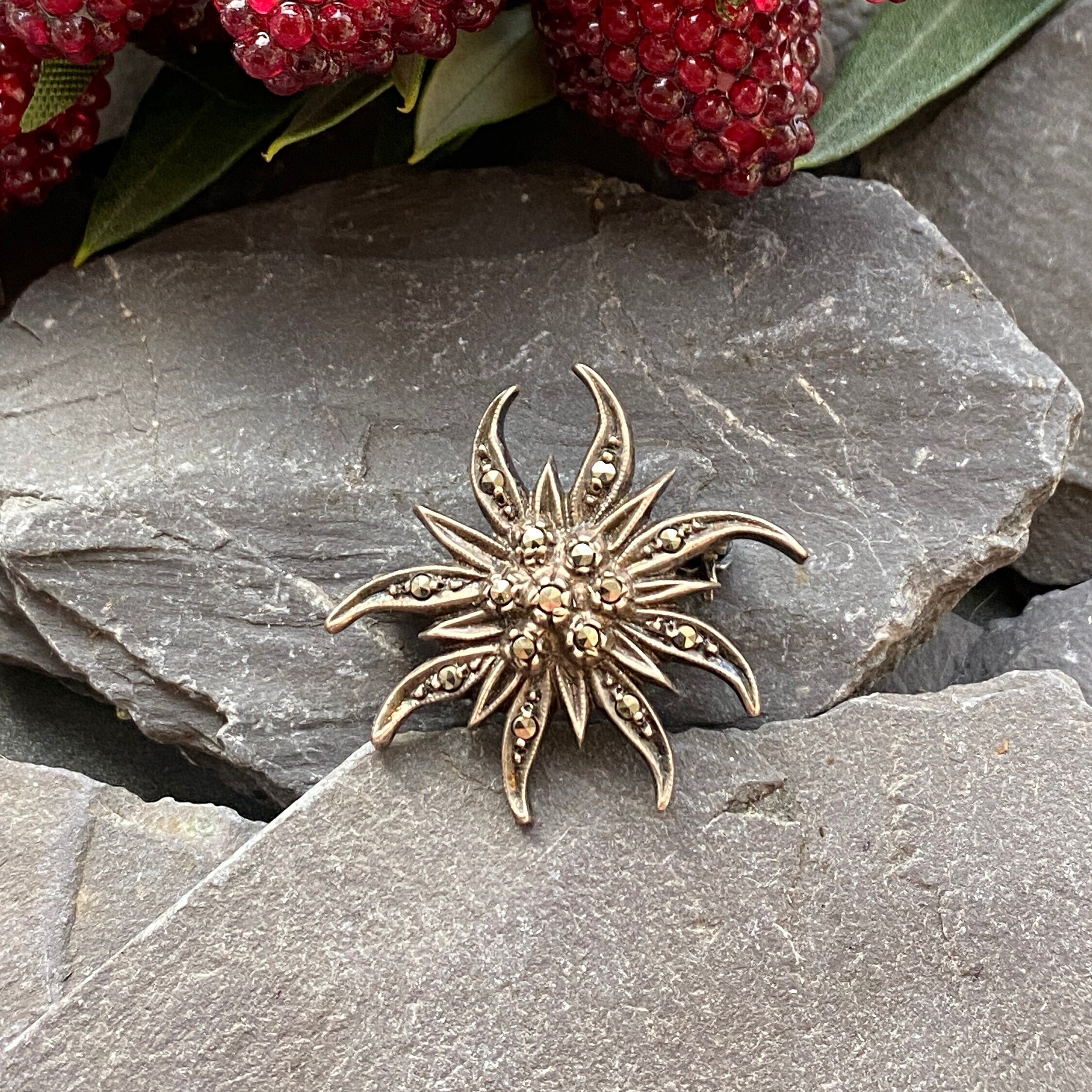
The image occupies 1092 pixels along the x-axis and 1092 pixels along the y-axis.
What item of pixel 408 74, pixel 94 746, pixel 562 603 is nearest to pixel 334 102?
pixel 408 74

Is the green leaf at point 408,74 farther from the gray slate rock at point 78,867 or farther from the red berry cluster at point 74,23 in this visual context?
the gray slate rock at point 78,867

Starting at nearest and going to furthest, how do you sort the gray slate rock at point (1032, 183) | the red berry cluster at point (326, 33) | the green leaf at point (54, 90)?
1. the red berry cluster at point (326, 33)
2. the green leaf at point (54, 90)
3. the gray slate rock at point (1032, 183)

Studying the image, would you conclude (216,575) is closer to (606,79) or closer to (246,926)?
(246,926)

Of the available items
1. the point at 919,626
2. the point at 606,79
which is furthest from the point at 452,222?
the point at 919,626

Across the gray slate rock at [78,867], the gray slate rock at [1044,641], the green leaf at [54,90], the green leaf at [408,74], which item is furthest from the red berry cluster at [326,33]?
the gray slate rock at [1044,641]

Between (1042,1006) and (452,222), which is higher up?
(452,222)

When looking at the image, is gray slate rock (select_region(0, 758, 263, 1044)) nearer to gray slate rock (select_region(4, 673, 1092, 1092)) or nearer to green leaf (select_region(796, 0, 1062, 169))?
gray slate rock (select_region(4, 673, 1092, 1092))

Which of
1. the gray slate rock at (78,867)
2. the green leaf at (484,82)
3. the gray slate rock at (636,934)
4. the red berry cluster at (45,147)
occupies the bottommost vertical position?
the gray slate rock at (78,867)
